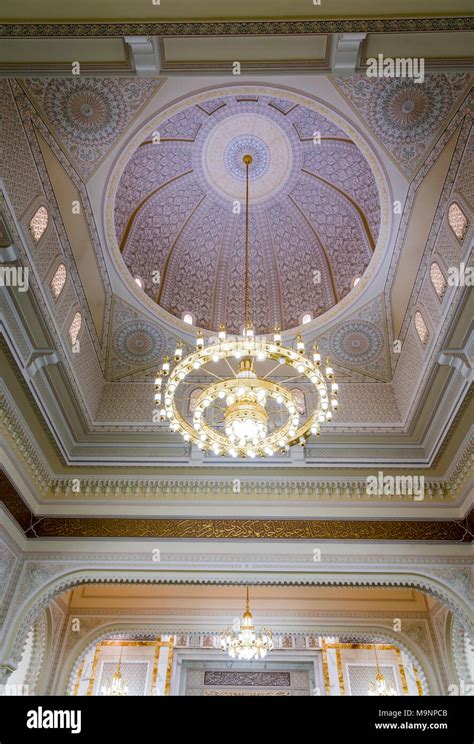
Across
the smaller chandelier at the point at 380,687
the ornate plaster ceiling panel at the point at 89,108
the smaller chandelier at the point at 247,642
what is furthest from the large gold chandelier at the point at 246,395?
the smaller chandelier at the point at 380,687

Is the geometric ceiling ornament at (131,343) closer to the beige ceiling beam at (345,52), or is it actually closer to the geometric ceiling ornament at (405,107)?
the geometric ceiling ornament at (405,107)

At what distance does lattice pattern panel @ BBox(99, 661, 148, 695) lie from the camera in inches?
399

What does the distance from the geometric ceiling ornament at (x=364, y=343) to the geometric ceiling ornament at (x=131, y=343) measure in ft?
7.21

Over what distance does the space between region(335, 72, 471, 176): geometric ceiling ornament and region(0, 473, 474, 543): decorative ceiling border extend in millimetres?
4066

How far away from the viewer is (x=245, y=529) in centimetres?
659

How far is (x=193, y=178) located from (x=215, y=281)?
1379 mm

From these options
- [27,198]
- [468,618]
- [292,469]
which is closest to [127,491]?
[292,469]

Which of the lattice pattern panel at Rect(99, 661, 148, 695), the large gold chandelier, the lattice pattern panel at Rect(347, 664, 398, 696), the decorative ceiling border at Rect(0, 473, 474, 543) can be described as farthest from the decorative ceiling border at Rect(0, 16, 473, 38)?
the lattice pattern panel at Rect(347, 664, 398, 696)

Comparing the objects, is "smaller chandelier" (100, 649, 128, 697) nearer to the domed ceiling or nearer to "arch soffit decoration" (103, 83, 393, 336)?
the domed ceiling

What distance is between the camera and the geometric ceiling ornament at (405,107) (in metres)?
4.55

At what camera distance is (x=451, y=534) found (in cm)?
643

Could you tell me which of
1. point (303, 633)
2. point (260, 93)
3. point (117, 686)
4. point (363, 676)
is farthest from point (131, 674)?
point (260, 93)

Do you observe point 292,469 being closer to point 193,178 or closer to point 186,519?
point 186,519

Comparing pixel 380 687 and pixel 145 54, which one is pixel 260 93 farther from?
pixel 380 687
